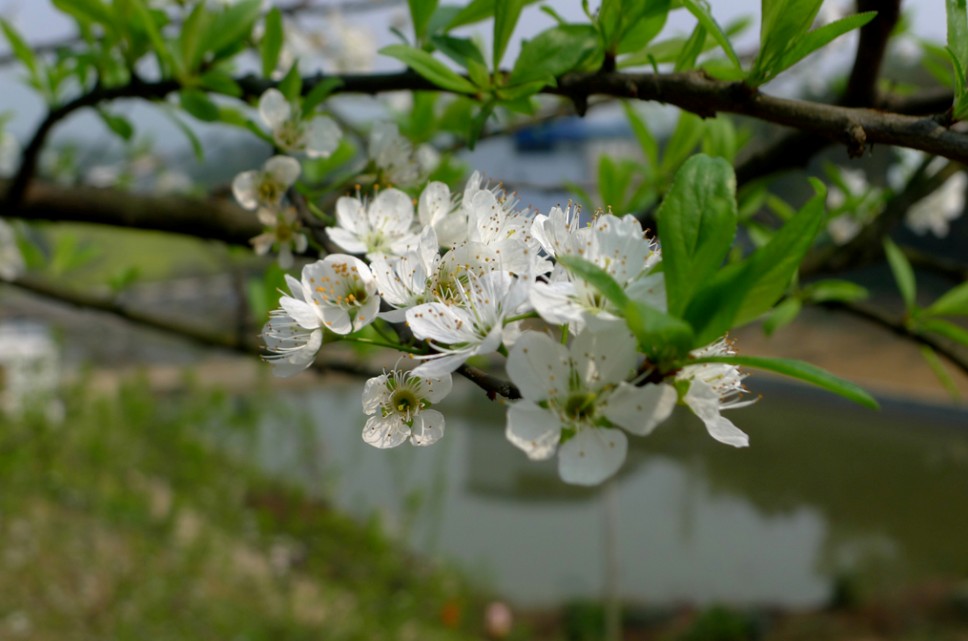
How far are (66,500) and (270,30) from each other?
2.69 meters

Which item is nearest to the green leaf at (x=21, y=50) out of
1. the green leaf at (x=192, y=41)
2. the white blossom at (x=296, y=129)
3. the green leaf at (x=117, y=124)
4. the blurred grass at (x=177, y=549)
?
the green leaf at (x=117, y=124)

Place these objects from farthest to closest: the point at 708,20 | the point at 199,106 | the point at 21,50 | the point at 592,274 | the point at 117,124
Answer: the point at 21,50
the point at 117,124
the point at 199,106
the point at 708,20
the point at 592,274

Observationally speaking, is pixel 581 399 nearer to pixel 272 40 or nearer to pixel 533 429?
pixel 533 429

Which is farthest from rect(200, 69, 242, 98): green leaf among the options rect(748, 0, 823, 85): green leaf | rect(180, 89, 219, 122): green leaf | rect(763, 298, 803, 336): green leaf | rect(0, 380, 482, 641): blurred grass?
rect(0, 380, 482, 641): blurred grass

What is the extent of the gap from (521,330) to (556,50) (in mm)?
180

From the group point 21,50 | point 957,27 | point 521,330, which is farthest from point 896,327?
point 21,50

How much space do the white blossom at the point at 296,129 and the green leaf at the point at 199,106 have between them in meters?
0.05

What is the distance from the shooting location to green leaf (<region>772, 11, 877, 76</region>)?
333 mm

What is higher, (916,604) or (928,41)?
(928,41)

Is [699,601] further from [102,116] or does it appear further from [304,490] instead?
[102,116]

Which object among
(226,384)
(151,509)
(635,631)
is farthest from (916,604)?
(226,384)

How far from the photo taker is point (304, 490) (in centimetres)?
352

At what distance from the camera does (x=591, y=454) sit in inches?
10.9

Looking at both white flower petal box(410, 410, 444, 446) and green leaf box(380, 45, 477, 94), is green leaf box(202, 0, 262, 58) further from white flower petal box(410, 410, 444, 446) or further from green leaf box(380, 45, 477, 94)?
white flower petal box(410, 410, 444, 446)
